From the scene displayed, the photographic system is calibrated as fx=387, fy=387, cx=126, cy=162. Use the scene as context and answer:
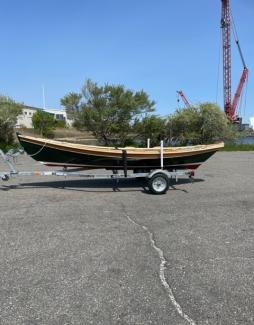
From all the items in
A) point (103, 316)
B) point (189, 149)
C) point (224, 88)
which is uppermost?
point (224, 88)

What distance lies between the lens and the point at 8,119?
153 feet

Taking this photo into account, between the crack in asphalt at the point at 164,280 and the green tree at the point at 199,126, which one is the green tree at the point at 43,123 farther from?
the crack in asphalt at the point at 164,280

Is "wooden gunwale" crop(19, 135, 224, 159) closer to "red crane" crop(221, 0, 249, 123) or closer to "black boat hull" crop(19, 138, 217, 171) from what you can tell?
"black boat hull" crop(19, 138, 217, 171)

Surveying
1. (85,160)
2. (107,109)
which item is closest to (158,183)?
(85,160)

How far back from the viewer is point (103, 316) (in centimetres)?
367

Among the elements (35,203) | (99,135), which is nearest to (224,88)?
(99,135)

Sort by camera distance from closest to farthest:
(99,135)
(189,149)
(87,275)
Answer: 1. (87,275)
2. (189,149)
3. (99,135)

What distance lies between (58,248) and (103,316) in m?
2.10

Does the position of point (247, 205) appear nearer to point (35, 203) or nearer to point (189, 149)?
point (189, 149)

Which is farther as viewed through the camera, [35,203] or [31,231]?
[35,203]

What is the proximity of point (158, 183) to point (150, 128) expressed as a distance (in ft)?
102

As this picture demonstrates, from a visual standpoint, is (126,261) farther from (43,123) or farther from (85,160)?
(43,123)

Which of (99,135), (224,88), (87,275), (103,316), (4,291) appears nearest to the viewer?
(103,316)

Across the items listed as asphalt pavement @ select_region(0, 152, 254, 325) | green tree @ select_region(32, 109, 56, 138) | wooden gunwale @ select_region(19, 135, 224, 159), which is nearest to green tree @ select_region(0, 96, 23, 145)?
green tree @ select_region(32, 109, 56, 138)
